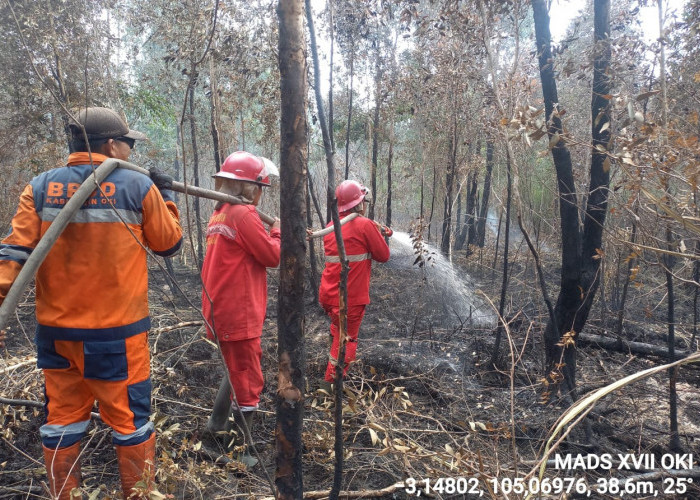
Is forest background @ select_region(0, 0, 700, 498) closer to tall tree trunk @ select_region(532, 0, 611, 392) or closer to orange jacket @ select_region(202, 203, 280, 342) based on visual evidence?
tall tree trunk @ select_region(532, 0, 611, 392)

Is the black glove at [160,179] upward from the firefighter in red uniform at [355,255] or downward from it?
upward

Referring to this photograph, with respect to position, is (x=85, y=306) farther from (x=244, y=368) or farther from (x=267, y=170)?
(x=267, y=170)

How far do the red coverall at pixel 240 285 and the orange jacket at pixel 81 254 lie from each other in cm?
84

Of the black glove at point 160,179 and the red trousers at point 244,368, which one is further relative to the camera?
the red trousers at point 244,368

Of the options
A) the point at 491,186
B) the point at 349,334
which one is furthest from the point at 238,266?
the point at 491,186

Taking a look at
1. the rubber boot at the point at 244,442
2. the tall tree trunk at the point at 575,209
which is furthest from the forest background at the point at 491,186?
the rubber boot at the point at 244,442

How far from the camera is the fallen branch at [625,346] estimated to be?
16.4ft

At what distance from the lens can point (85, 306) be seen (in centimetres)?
224

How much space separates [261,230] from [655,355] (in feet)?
15.5

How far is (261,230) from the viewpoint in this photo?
308cm

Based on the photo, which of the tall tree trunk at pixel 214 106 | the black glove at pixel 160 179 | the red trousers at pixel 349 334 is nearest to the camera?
the black glove at pixel 160 179

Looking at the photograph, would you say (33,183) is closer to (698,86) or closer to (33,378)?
(33,378)

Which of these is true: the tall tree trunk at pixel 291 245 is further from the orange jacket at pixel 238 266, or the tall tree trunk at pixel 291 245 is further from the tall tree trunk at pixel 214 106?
the tall tree trunk at pixel 214 106

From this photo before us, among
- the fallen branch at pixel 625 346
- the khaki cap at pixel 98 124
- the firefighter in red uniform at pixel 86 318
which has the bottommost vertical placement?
the fallen branch at pixel 625 346
